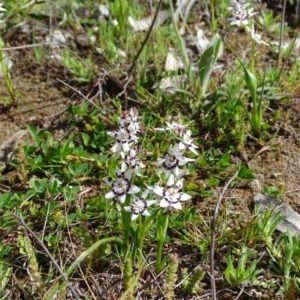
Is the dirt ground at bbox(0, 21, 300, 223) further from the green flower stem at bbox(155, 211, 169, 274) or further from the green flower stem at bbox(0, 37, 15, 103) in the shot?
the green flower stem at bbox(155, 211, 169, 274)

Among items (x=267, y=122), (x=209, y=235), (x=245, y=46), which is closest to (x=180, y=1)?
(x=245, y=46)

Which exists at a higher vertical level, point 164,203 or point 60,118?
point 164,203

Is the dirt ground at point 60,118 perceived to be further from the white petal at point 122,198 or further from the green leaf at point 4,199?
the white petal at point 122,198

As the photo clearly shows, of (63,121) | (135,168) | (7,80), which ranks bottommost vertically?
(63,121)

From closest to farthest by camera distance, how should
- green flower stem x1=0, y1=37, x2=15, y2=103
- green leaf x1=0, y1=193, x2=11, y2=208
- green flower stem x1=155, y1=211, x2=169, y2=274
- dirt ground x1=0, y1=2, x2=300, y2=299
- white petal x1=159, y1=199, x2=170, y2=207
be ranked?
white petal x1=159, y1=199, x2=170, y2=207, green flower stem x1=155, y1=211, x2=169, y2=274, green leaf x1=0, y1=193, x2=11, y2=208, dirt ground x1=0, y1=2, x2=300, y2=299, green flower stem x1=0, y1=37, x2=15, y2=103

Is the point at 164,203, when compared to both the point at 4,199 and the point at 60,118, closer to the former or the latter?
the point at 4,199

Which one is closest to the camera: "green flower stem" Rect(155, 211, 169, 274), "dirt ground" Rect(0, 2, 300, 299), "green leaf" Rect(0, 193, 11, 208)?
"green flower stem" Rect(155, 211, 169, 274)

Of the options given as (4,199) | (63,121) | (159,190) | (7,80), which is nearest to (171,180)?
(159,190)

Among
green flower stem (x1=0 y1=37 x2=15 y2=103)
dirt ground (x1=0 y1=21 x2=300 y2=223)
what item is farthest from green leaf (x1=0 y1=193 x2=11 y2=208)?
green flower stem (x1=0 y1=37 x2=15 y2=103)

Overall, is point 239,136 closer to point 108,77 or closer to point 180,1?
point 108,77

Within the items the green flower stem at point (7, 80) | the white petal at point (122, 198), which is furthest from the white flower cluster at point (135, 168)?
the green flower stem at point (7, 80)

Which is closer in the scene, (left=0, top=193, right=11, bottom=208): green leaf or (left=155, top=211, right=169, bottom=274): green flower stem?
(left=155, top=211, right=169, bottom=274): green flower stem
